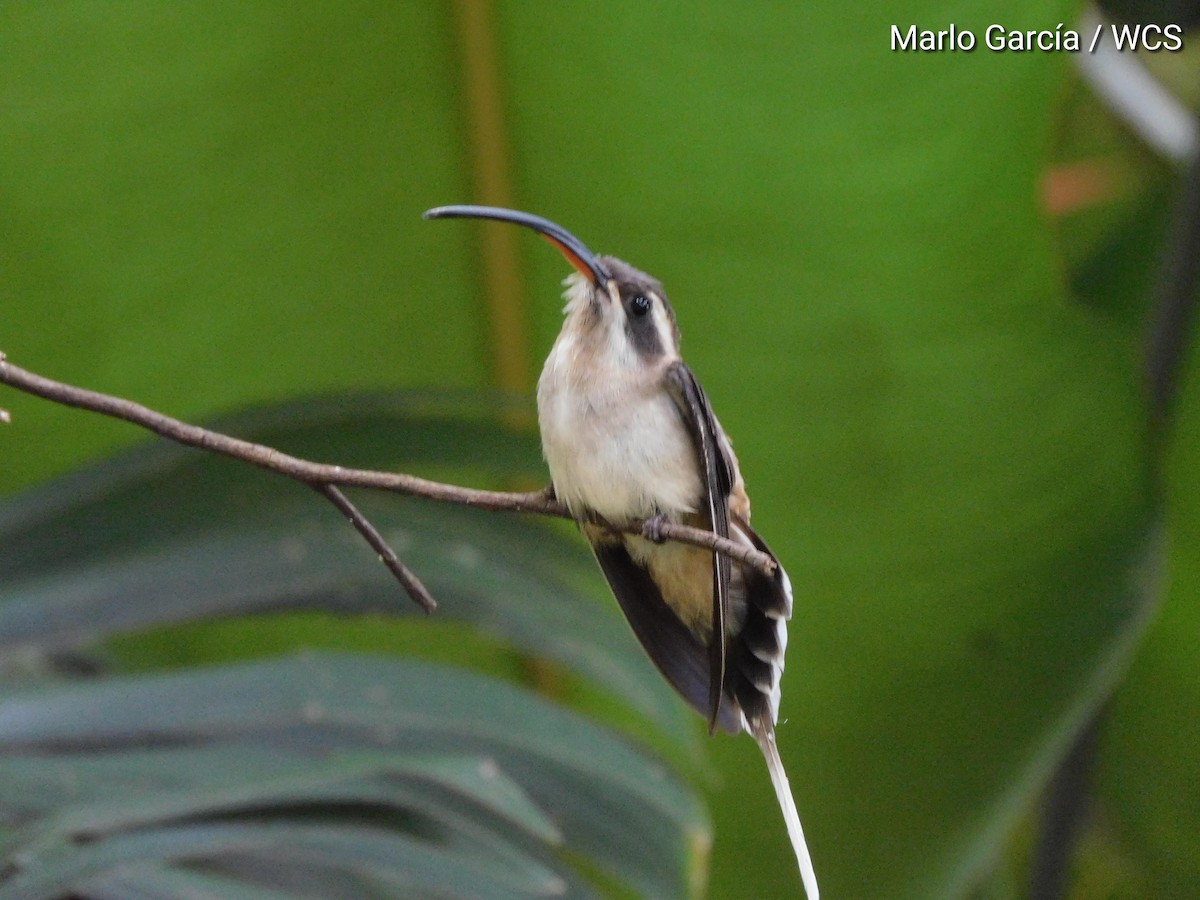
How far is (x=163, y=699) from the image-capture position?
63.2 inches

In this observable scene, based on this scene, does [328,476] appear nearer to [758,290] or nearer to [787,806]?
[787,806]

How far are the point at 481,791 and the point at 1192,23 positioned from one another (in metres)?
2.18

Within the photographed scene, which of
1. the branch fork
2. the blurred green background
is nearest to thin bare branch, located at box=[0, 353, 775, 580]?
the branch fork

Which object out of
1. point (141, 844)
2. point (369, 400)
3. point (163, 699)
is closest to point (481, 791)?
point (141, 844)

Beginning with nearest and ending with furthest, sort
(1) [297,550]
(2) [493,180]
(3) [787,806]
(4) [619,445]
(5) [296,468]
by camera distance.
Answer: (5) [296,468], (3) [787,806], (4) [619,445], (1) [297,550], (2) [493,180]

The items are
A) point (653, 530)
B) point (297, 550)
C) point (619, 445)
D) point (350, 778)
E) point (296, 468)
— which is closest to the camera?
point (296, 468)

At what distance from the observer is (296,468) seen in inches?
31.0

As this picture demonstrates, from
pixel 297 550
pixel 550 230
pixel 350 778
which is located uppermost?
pixel 550 230

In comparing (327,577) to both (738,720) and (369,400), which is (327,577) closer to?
(369,400)

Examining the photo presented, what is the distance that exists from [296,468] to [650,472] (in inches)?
19.6

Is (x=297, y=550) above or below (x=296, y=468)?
below

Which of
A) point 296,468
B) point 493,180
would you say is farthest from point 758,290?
point 296,468

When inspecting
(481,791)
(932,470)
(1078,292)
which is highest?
(1078,292)

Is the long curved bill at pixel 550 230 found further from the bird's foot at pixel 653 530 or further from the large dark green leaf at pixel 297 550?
the large dark green leaf at pixel 297 550
